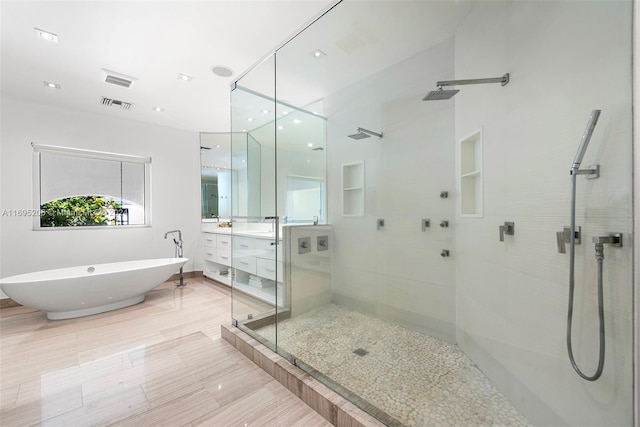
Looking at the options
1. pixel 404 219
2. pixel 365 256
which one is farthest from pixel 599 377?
pixel 365 256

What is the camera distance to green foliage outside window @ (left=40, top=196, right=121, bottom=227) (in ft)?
11.2

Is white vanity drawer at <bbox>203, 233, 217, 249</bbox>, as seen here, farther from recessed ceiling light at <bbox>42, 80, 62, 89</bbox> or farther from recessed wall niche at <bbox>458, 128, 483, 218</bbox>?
recessed wall niche at <bbox>458, 128, 483, 218</bbox>

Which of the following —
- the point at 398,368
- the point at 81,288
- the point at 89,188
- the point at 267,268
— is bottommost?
the point at 398,368

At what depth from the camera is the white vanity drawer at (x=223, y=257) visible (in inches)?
151

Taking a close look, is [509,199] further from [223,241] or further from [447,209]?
[223,241]

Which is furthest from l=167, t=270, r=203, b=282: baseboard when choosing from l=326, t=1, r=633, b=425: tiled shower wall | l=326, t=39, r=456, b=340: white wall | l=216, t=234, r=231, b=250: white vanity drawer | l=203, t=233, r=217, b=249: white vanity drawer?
l=326, t=39, r=456, b=340: white wall

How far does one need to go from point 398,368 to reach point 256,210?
1887 mm

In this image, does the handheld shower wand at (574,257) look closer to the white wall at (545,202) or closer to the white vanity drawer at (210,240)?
the white wall at (545,202)

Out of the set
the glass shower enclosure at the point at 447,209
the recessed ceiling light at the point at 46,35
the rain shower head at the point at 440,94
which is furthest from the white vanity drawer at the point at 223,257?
the rain shower head at the point at 440,94

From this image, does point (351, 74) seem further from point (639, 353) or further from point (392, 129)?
point (639, 353)

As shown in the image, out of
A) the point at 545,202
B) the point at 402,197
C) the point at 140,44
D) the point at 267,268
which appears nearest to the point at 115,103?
the point at 140,44

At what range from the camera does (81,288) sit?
8.71 ft

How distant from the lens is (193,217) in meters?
4.53

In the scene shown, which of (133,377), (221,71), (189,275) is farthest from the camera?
(189,275)
